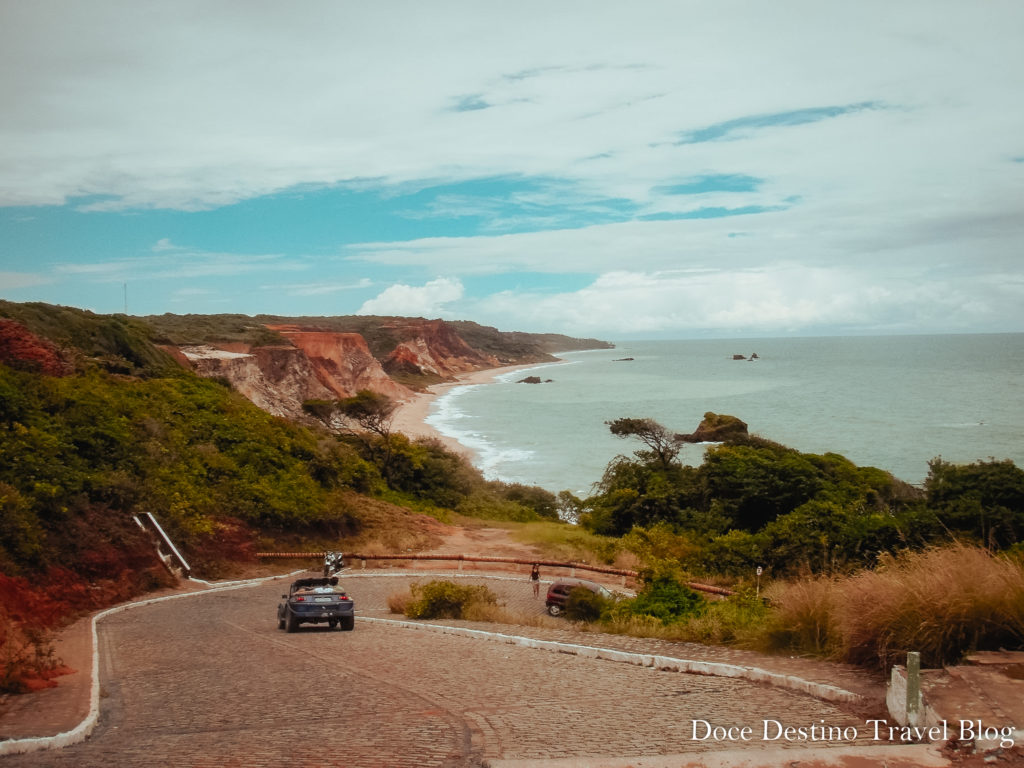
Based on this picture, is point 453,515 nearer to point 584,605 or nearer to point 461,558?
point 461,558

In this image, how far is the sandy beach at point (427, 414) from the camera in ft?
184

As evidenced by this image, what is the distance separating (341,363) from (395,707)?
75922 mm

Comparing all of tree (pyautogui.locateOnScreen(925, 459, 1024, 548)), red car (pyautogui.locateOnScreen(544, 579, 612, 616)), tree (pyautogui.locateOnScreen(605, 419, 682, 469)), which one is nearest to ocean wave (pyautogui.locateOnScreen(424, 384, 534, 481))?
tree (pyautogui.locateOnScreen(605, 419, 682, 469))

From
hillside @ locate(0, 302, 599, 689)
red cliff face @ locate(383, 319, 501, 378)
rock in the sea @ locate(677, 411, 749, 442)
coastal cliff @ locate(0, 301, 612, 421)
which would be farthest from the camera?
red cliff face @ locate(383, 319, 501, 378)

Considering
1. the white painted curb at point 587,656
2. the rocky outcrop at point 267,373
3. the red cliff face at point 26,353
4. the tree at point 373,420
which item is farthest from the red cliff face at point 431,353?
the white painted curb at point 587,656

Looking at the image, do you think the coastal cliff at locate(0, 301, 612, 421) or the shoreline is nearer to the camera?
the coastal cliff at locate(0, 301, 612, 421)

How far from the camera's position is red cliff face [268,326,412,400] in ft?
252

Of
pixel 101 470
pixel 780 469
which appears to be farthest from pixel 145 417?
pixel 780 469

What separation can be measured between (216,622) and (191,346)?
137 feet

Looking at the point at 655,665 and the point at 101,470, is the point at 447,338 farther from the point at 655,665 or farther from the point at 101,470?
the point at 655,665

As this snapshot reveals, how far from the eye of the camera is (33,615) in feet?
47.2

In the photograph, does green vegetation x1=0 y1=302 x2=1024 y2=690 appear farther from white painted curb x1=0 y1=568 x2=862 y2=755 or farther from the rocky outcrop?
the rocky outcrop

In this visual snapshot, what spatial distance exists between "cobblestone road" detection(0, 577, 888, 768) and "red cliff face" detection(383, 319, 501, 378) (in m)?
104

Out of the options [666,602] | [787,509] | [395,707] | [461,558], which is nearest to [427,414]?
[787,509]
